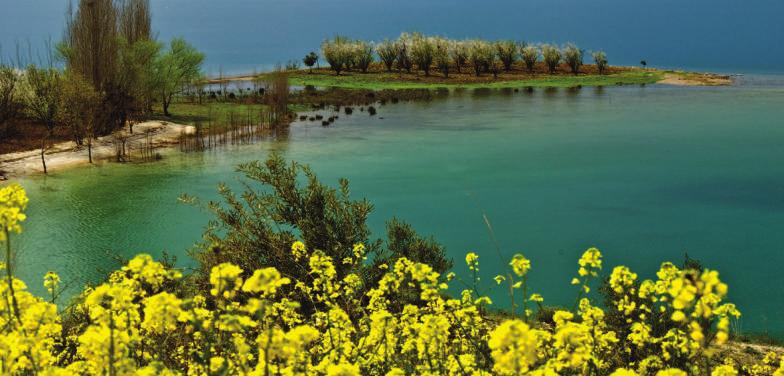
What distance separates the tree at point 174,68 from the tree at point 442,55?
19.3m

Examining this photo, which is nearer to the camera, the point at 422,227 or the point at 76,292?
the point at 76,292

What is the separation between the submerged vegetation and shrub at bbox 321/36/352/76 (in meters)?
38.0

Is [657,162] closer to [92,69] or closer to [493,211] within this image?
[493,211]

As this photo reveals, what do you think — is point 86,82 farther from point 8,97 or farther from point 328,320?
point 328,320

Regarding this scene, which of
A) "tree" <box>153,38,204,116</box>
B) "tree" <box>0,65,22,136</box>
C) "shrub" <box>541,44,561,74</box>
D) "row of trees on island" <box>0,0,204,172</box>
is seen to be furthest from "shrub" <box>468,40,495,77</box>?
"tree" <box>0,65,22,136</box>

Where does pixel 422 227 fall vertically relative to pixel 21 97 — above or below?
below

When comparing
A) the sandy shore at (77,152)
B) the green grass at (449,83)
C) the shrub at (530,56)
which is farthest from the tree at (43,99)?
the shrub at (530,56)

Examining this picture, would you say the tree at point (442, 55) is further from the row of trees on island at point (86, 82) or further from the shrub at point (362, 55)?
the row of trees on island at point (86, 82)

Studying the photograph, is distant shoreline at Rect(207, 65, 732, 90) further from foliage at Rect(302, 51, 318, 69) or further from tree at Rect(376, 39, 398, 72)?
tree at Rect(376, 39, 398, 72)

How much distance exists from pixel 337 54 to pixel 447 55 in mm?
7503

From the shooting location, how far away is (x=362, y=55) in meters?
47.5

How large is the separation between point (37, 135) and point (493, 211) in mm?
14160

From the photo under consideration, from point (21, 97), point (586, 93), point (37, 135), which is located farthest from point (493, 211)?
point (586, 93)

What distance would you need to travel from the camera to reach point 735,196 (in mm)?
15258
